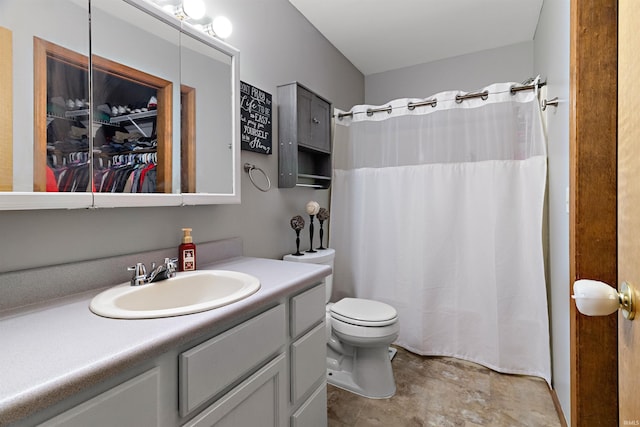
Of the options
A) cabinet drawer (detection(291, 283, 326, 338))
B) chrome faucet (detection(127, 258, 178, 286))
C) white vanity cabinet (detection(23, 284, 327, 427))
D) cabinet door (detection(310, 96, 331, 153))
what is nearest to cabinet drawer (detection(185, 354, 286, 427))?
white vanity cabinet (detection(23, 284, 327, 427))

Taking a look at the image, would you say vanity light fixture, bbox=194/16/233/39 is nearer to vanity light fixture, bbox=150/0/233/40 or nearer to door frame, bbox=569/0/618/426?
vanity light fixture, bbox=150/0/233/40

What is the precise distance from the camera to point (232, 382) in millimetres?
917

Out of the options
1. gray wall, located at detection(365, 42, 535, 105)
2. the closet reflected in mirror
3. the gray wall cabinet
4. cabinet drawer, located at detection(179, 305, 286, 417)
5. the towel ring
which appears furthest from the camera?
gray wall, located at detection(365, 42, 535, 105)

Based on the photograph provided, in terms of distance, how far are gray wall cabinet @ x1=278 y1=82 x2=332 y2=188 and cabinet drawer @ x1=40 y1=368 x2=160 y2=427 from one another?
4.59 ft

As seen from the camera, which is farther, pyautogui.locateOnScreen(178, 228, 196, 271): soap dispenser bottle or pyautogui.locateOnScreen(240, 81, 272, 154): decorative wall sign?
pyautogui.locateOnScreen(240, 81, 272, 154): decorative wall sign

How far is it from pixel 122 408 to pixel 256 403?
1.48 feet

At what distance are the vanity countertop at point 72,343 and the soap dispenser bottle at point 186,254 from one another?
1.06ft

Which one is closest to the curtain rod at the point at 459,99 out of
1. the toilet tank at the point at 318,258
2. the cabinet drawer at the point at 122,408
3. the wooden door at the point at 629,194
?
the toilet tank at the point at 318,258

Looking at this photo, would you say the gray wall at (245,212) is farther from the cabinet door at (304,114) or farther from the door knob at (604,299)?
the door knob at (604,299)

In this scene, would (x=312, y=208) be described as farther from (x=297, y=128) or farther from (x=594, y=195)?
(x=594, y=195)

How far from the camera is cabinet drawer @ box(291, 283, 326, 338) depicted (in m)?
1.20

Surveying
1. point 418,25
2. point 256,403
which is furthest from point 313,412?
point 418,25

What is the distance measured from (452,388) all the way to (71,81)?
2.32 metres

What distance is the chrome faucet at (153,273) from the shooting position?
1.10 m
